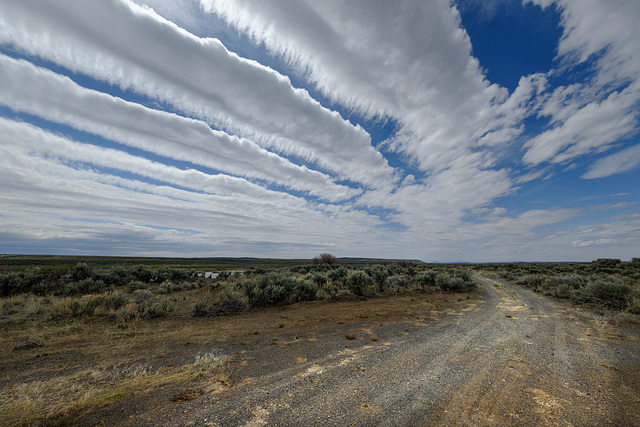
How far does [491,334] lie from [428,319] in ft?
8.07

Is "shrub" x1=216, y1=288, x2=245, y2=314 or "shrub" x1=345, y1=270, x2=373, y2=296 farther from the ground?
"shrub" x1=345, y1=270, x2=373, y2=296

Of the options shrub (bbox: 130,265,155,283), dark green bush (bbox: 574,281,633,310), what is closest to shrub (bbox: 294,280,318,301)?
dark green bush (bbox: 574,281,633,310)

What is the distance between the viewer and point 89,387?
4.40 metres

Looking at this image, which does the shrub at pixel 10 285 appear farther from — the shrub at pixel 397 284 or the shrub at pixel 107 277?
the shrub at pixel 397 284

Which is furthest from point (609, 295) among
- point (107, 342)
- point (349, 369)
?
point (107, 342)

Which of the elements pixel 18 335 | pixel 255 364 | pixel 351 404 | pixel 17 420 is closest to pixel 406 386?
pixel 351 404

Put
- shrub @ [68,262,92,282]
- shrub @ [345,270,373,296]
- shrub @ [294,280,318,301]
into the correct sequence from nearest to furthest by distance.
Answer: shrub @ [294,280,318,301], shrub @ [345,270,373,296], shrub @ [68,262,92,282]

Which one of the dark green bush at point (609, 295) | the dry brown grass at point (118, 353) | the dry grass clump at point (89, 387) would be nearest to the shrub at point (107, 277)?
the dry brown grass at point (118, 353)

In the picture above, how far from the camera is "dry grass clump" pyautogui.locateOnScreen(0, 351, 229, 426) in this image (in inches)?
141

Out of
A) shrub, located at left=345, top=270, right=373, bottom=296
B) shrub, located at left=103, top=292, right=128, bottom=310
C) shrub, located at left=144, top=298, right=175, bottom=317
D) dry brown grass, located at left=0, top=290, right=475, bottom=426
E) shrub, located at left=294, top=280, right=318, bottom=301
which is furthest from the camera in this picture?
shrub, located at left=345, top=270, right=373, bottom=296

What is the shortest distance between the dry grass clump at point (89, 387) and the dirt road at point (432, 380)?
0.63 meters

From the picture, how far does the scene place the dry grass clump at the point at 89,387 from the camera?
3.58 metres

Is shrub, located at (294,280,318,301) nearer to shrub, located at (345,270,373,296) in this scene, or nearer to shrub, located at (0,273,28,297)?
shrub, located at (345,270,373,296)

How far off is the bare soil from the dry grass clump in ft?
0.14
